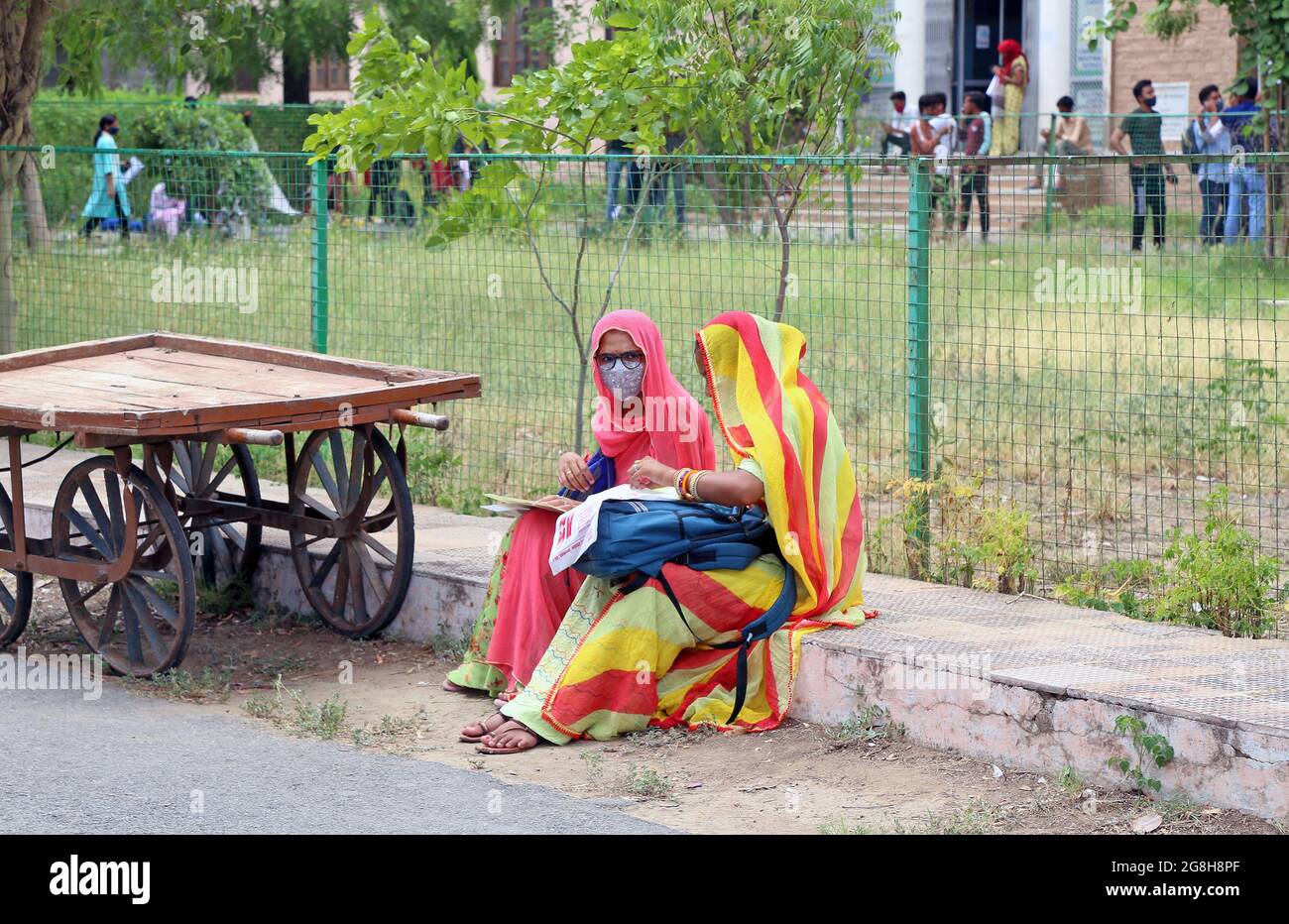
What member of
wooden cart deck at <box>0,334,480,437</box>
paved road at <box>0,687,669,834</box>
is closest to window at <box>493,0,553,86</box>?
wooden cart deck at <box>0,334,480,437</box>

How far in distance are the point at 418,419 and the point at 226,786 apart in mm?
1700

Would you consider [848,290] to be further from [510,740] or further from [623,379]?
[510,740]

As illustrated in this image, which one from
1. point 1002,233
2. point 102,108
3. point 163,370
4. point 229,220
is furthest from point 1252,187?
point 102,108

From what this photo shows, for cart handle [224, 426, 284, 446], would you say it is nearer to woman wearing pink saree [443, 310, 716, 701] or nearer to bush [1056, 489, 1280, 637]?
woman wearing pink saree [443, 310, 716, 701]

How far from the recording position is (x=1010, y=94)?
819 inches

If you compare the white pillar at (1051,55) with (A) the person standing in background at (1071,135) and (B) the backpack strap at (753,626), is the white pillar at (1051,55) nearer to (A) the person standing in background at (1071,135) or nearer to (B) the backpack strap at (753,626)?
A: (A) the person standing in background at (1071,135)

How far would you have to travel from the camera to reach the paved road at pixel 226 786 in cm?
478

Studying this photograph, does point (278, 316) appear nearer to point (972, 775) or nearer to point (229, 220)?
point (229, 220)

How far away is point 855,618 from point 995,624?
53 cm

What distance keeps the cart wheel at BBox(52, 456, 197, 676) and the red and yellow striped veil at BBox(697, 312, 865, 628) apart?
6.84 feet

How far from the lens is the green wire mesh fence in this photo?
6.93 m

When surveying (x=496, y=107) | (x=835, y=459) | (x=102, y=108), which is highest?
(x=102, y=108)

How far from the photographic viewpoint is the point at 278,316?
1028cm

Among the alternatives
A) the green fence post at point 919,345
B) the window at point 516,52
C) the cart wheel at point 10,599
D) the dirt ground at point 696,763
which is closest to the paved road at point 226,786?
the dirt ground at point 696,763
